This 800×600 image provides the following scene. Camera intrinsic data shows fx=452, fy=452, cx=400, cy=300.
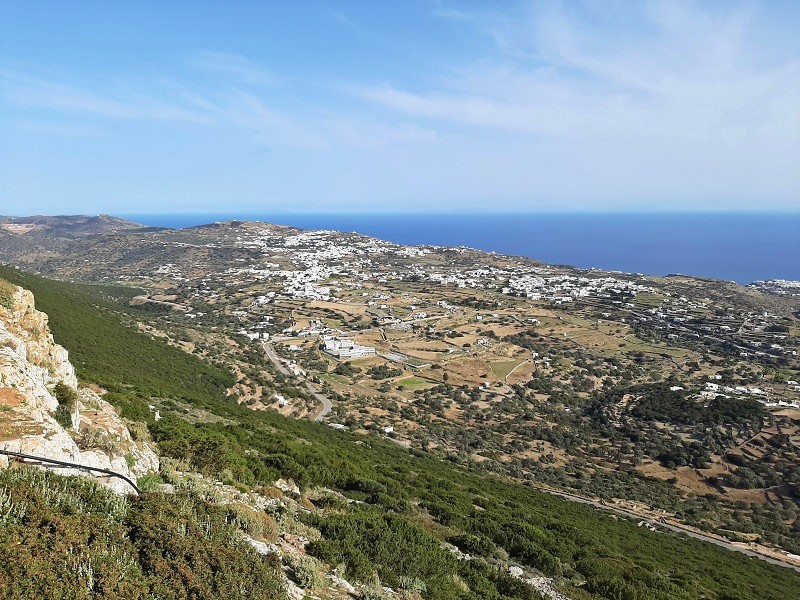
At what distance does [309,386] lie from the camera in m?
39.7

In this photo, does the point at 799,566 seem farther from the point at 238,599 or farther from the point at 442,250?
the point at 442,250

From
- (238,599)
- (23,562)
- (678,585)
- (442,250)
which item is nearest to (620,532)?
(678,585)

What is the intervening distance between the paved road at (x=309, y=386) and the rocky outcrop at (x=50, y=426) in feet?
74.4

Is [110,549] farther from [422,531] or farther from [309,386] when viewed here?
[309,386]

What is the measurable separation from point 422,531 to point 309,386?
105 feet

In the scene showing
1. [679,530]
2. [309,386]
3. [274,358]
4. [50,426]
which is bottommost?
[309,386]

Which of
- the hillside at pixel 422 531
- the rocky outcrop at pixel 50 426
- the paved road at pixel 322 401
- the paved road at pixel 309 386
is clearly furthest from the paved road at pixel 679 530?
the rocky outcrop at pixel 50 426

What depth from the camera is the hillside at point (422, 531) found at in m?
6.78

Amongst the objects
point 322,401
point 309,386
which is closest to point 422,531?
point 322,401

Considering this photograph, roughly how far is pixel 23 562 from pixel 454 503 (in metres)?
11.4

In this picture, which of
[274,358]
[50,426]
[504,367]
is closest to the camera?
[50,426]

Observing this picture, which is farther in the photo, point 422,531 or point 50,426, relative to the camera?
point 422,531

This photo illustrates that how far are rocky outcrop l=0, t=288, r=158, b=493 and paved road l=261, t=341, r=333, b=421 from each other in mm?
22680

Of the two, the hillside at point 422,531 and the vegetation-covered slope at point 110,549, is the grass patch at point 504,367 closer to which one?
the hillside at point 422,531
